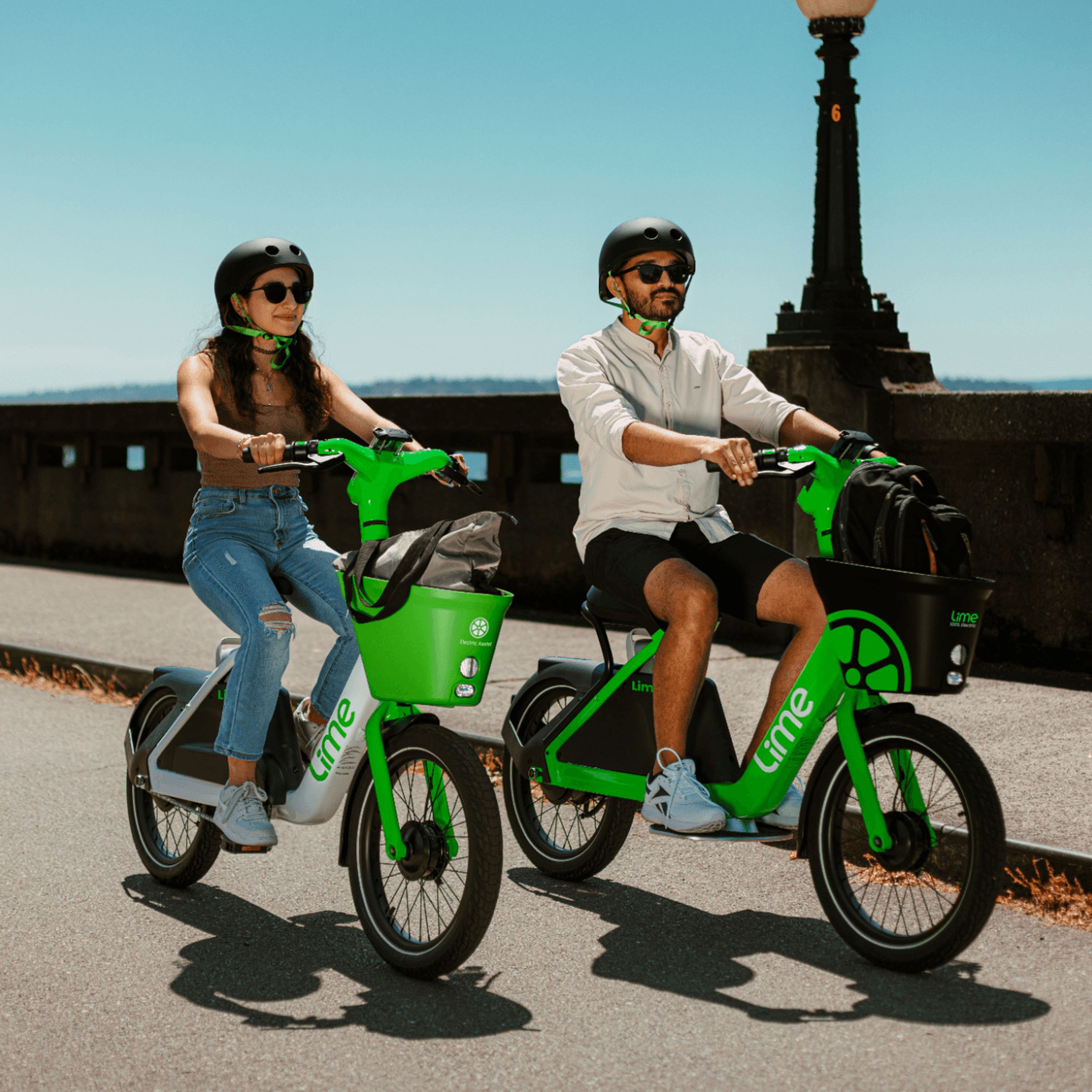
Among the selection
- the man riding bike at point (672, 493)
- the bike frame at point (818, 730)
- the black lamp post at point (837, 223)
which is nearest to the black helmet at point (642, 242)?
the man riding bike at point (672, 493)

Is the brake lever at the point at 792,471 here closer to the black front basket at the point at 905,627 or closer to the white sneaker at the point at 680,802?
the black front basket at the point at 905,627

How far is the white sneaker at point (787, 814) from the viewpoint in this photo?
460cm

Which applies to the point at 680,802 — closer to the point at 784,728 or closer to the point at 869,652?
the point at 784,728

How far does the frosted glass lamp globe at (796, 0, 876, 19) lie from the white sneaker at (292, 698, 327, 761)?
259 inches

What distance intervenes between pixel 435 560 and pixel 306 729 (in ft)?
2.94

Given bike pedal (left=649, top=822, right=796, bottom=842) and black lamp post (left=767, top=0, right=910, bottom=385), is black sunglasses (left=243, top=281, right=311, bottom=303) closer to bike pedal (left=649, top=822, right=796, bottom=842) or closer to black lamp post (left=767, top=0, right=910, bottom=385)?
bike pedal (left=649, top=822, right=796, bottom=842)

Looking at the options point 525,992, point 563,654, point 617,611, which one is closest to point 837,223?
point 563,654

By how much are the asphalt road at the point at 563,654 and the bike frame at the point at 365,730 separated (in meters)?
2.17

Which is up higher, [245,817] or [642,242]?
[642,242]

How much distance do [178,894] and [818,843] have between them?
209 centimetres

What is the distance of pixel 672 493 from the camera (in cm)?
494

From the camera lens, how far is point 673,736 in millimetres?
4672

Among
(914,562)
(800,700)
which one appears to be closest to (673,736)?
(800,700)

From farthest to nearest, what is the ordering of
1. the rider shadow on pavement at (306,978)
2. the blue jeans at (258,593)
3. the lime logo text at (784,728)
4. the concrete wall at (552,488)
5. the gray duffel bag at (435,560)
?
the concrete wall at (552,488) < the blue jeans at (258,593) < the lime logo text at (784,728) < the gray duffel bag at (435,560) < the rider shadow on pavement at (306,978)
